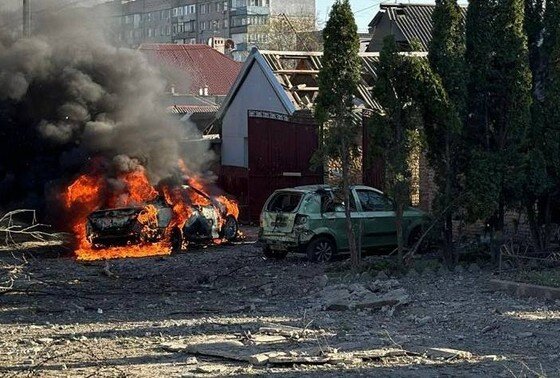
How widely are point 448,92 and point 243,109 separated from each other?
1927cm

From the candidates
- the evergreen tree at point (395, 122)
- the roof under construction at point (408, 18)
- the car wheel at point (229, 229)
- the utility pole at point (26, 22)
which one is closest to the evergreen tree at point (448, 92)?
the evergreen tree at point (395, 122)

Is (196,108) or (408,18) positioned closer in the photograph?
(408,18)

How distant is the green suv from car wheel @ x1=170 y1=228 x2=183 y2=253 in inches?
135

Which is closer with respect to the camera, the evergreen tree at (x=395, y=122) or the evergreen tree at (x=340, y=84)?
the evergreen tree at (x=395, y=122)

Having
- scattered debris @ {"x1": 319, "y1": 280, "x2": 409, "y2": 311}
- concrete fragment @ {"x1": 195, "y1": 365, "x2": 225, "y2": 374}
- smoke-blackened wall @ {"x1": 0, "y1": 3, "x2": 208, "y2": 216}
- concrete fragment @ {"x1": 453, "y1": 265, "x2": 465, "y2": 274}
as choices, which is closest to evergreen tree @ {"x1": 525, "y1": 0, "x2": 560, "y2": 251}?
concrete fragment @ {"x1": 453, "y1": 265, "x2": 465, "y2": 274}

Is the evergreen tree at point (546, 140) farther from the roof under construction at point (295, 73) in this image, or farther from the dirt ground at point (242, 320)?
the roof under construction at point (295, 73)

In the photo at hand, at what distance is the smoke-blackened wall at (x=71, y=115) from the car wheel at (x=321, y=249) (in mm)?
8177

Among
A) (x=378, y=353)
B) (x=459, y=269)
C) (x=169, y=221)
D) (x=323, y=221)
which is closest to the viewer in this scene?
(x=378, y=353)

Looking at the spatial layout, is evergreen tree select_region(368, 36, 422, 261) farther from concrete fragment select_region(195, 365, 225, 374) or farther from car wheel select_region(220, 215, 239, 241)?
concrete fragment select_region(195, 365, 225, 374)

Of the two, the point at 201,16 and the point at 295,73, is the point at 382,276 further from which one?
the point at 201,16

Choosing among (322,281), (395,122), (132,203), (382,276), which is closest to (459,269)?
(382,276)

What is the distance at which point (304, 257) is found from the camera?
2198cm

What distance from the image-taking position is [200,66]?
202 feet

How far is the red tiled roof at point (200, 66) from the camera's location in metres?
59.0
